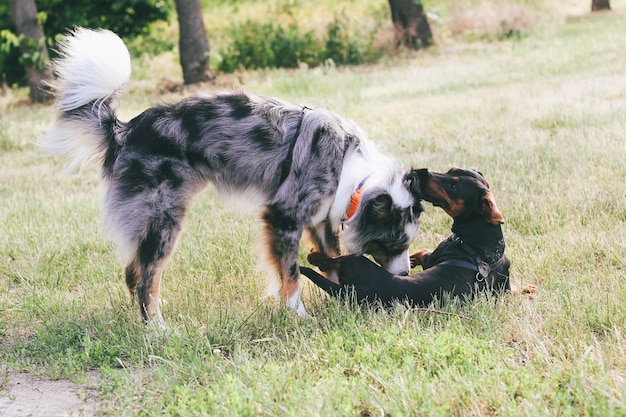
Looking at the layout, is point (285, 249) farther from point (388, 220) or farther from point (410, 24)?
point (410, 24)

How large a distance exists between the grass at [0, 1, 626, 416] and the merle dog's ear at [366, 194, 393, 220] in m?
0.64

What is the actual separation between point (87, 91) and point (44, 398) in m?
1.93

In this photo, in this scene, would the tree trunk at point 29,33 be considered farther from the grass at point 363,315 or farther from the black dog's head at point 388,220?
the black dog's head at point 388,220

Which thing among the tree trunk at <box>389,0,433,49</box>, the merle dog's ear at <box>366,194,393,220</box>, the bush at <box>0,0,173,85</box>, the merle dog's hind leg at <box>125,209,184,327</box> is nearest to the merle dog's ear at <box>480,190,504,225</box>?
the merle dog's ear at <box>366,194,393,220</box>

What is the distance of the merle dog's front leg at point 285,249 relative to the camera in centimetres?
439

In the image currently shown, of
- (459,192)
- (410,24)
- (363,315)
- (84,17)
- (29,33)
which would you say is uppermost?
(84,17)

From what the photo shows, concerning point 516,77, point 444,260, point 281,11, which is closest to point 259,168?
point 444,260

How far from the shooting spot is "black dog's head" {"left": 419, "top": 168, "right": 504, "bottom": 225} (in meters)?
4.47

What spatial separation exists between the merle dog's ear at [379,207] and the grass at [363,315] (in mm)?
639

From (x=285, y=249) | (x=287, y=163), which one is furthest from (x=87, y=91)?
(x=285, y=249)

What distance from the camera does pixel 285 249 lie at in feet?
14.4

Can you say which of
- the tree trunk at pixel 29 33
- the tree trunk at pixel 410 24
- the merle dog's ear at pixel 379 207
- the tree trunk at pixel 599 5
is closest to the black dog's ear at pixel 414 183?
the merle dog's ear at pixel 379 207

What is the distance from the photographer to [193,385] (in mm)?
3387

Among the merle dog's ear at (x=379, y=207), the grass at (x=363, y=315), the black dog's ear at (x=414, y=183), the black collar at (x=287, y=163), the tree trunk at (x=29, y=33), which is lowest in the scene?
the grass at (x=363, y=315)
